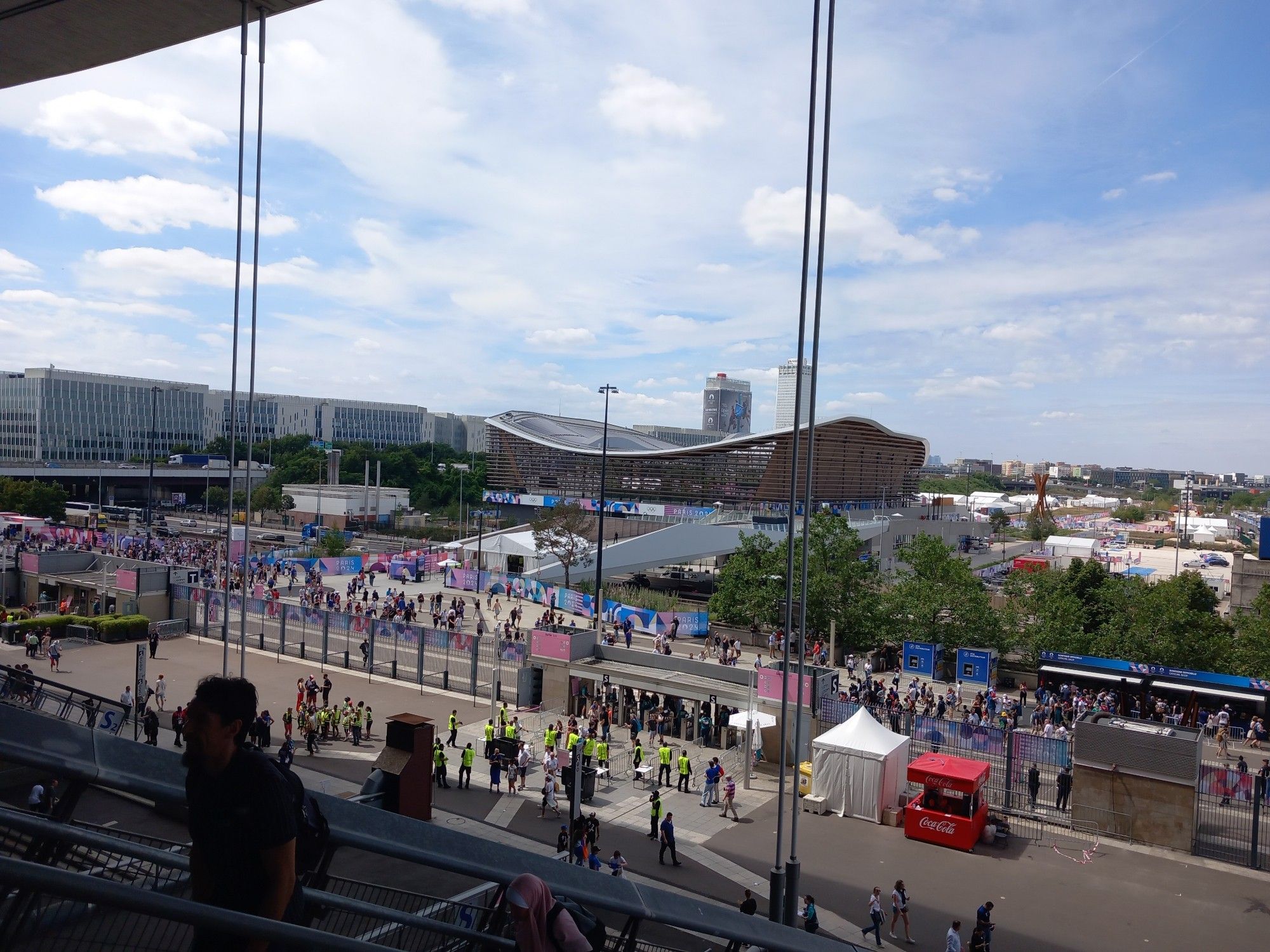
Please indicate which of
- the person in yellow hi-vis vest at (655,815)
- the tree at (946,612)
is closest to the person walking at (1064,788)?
→ the person in yellow hi-vis vest at (655,815)

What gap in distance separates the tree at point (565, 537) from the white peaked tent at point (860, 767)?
2275 cm

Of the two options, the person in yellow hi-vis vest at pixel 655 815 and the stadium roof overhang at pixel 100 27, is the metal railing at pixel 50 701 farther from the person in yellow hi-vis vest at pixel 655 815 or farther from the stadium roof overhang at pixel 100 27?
the person in yellow hi-vis vest at pixel 655 815

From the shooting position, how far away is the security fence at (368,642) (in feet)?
71.5

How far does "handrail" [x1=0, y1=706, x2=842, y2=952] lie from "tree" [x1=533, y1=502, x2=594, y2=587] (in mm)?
34269

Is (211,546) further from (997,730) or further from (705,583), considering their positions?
(997,730)

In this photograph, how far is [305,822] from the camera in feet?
7.13

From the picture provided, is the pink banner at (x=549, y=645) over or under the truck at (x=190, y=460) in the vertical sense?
under

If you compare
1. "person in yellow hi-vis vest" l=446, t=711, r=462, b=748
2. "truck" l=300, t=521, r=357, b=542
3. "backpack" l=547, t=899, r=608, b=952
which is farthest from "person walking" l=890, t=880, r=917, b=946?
"truck" l=300, t=521, r=357, b=542

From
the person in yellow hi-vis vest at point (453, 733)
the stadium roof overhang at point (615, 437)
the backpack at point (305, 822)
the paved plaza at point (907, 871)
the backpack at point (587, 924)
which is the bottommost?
Answer: the paved plaza at point (907, 871)

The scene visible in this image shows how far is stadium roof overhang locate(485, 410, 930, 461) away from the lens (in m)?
61.1

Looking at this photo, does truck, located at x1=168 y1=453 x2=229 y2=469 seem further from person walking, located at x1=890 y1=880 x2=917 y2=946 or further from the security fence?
person walking, located at x1=890 y1=880 x2=917 y2=946

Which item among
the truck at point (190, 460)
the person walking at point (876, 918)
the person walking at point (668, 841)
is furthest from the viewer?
the truck at point (190, 460)

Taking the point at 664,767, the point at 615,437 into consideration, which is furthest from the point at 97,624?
the point at 615,437

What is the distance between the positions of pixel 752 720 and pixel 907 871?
13.7 ft
